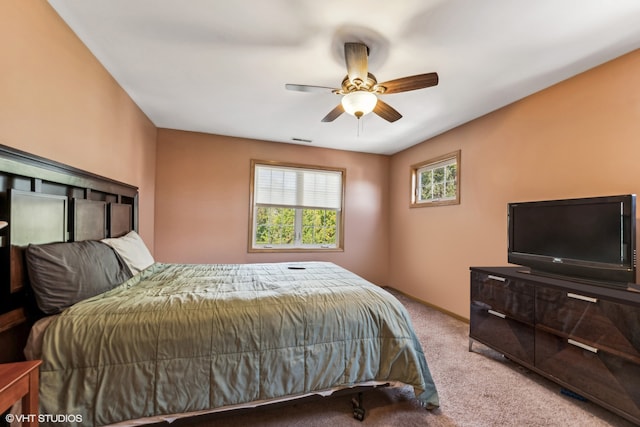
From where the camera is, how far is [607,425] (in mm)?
1617

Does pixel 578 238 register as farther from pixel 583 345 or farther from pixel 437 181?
pixel 437 181

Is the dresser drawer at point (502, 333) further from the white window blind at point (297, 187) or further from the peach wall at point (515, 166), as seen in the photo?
the white window blind at point (297, 187)

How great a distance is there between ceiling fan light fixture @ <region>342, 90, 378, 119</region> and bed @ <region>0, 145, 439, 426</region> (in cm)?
140

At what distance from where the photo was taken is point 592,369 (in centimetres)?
165

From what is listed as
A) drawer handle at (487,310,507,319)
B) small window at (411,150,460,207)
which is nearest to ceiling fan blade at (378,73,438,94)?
small window at (411,150,460,207)

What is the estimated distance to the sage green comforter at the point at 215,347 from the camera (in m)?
1.27

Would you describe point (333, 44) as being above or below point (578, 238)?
above

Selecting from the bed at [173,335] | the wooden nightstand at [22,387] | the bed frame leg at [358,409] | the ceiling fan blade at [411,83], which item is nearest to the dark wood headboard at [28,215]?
the bed at [173,335]

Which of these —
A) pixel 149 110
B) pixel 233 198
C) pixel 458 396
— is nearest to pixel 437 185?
pixel 458 396

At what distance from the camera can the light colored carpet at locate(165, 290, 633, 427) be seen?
63.6 inches

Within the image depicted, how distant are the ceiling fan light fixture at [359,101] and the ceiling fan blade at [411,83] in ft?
0.40

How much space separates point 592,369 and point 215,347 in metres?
2.38

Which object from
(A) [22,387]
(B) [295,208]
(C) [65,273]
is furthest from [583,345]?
(B) [295,208]

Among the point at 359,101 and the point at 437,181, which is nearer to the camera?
the point at 359,101
